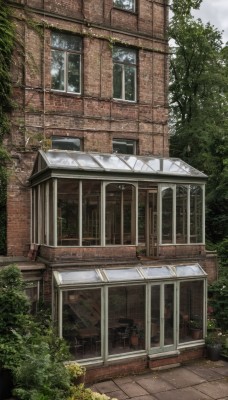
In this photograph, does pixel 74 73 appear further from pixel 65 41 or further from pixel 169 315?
pixel 169 315

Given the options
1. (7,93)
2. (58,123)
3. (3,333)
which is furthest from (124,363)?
(7,93)

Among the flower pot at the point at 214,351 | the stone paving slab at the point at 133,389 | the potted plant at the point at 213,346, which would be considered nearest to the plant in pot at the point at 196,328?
the potted plant at the point at 213,346

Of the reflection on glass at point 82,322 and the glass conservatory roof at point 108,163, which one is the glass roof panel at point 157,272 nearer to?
the reflection on glass at point 82,322

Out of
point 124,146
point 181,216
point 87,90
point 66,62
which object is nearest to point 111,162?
point 181,216

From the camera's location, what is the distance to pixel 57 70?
1359 centimetres

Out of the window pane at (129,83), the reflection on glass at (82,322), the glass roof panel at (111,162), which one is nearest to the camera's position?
the reflection on glass at (82,322)

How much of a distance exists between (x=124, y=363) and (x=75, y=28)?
447 inches

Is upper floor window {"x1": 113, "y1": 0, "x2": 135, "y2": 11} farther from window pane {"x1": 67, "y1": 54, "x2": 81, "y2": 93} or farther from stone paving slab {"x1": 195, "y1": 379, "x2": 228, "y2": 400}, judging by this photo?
stone paving slab {"x1": 195, "y1": 379, "x2": 228, "y2": 400}

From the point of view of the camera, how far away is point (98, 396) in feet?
24.4

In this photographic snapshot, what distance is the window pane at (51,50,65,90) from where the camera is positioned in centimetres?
1352

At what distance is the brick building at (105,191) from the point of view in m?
9.73

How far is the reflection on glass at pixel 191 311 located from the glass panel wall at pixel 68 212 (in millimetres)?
3507

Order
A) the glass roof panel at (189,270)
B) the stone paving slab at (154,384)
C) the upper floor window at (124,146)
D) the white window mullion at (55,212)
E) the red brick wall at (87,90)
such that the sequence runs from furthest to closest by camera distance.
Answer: the upper floor window at (124,146)
the red brick wall at (87,90)
the glass roof panel at (189,270)
the white window mullion at (55,212)
the stone paving slab at (154,384)

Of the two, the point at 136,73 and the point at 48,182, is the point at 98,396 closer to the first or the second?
the point at 48,182
